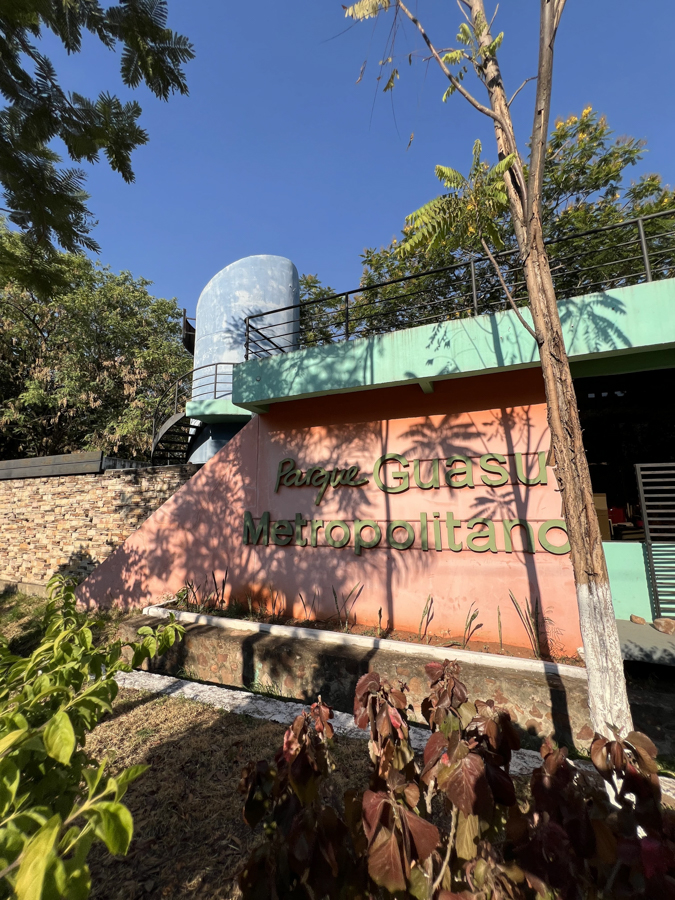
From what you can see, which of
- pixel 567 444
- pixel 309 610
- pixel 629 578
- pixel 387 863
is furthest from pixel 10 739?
pixel 629 578

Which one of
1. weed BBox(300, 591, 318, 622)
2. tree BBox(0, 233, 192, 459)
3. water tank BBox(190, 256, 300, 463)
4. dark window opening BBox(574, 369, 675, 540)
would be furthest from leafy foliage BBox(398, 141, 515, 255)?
tree BBox(0, 233, 192, 459)

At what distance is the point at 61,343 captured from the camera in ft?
56.7

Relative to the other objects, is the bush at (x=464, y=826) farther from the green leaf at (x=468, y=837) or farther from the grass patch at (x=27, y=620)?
the grass patch at (x=27, y=620)

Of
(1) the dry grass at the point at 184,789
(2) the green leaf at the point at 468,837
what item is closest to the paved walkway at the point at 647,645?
(1) the dry grass at the point at 184,789

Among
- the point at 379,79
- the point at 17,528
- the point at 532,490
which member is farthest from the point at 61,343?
the point at 532,490

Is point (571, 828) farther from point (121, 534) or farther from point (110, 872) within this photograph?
point (121, 534)

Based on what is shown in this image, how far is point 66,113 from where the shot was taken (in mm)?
4207

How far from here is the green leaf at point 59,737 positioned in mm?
1037

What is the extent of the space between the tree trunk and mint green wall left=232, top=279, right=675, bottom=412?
2.60 m

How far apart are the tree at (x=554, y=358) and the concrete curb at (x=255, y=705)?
4.76ft

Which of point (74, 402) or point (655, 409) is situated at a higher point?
point (74, 402)

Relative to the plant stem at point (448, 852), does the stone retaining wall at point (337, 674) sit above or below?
below

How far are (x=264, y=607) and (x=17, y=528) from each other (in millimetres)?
8311

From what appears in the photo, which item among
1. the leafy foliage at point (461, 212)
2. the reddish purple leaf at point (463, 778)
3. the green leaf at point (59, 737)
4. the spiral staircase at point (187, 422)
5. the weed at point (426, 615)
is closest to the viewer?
the green leaf at point (59, 737)
